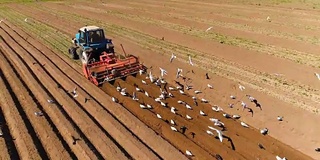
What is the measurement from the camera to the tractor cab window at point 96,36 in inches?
698

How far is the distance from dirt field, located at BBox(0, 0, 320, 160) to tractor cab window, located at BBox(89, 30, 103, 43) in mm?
1807

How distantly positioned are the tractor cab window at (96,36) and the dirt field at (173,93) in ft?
5.93

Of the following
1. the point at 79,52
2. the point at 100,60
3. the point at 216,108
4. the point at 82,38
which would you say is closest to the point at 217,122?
the point at 216,108

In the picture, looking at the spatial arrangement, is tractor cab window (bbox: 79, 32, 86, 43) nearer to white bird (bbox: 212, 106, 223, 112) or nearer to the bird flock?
the bird flock

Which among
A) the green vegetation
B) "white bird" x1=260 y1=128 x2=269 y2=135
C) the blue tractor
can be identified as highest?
the blue tractor

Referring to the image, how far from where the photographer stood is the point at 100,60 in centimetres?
1728

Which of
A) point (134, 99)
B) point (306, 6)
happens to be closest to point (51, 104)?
point (134, 99)

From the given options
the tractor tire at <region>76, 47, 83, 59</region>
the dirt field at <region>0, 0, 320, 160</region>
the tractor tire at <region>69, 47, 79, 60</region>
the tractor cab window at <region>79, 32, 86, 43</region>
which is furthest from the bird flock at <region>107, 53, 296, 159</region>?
the tractor tire at <region>69, 47, 79, 60</region>

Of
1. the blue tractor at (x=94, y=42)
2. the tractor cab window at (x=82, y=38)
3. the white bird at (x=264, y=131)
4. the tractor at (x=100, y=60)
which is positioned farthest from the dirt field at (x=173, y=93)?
the tractor cab window at (x=82, y=38)

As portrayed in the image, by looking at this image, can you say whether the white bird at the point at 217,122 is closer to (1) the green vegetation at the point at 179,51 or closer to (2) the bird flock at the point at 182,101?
(2) the bird flock at the point at 182,101

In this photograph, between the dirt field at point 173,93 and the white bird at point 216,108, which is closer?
the dirt field at point 173,93

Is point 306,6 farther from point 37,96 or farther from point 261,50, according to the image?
point 37,96

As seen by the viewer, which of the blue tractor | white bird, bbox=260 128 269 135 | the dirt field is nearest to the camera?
the dirt field

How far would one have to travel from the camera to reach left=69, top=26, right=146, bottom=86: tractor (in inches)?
634
